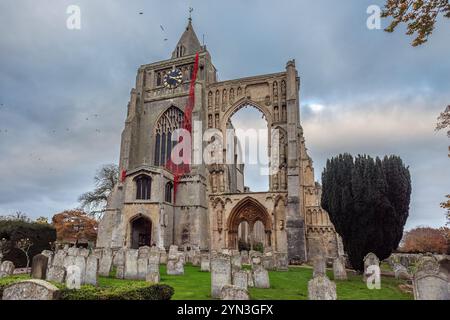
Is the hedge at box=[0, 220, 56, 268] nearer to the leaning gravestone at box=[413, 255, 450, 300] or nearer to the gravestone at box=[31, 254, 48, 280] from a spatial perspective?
the gravestone at box=[31, 254, 48, 280]

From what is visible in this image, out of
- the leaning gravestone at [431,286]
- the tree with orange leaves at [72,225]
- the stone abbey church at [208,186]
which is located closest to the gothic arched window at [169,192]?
the stone abbey church at [208,186]

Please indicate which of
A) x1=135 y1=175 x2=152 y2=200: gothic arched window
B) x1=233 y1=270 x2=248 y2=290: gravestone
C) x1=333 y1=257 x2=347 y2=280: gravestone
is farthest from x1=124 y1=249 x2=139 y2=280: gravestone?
x1=135 y1=175 x2=152 y2=200: gothic arched window

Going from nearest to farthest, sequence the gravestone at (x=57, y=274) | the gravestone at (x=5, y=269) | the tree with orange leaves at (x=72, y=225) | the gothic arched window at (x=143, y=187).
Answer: the gravestone at (x=57, y=274) < the gravestone at (x=5, y=269) < the gothic arched window at (x=143, y=187) < the tree with orange leaves at (x=72, y=225)

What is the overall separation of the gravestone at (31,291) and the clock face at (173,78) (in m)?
26.6

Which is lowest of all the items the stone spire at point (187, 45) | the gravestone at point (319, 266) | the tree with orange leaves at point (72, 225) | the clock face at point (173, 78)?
the gravestone at point (319, 266)

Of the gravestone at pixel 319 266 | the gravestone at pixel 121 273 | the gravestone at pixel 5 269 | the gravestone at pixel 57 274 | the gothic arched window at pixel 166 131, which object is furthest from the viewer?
the gothic arched window at pixel 166 131

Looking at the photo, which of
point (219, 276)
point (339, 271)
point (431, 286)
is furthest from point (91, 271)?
point (339, 271)

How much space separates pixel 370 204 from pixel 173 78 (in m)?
21.9

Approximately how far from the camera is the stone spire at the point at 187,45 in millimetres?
33156

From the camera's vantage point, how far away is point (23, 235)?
18.7 meters

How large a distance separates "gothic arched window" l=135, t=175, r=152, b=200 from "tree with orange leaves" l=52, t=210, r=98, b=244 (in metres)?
17.3

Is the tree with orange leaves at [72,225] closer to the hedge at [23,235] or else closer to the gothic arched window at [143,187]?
the gothic arched window at [143,187]

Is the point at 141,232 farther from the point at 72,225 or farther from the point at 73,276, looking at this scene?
the point at 72,225

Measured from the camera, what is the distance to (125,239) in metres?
23.8
